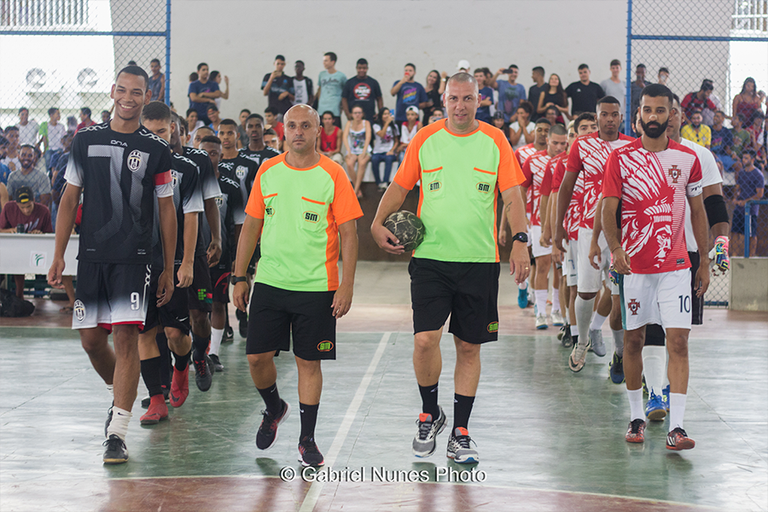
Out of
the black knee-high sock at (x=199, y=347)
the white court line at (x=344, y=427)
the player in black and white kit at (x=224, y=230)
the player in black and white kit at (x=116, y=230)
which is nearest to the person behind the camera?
the white court line at (x=344, y=427)

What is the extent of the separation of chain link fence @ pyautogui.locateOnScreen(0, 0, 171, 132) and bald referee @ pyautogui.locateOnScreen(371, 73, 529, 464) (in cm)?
1516

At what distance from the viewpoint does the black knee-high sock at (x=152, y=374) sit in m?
5.92

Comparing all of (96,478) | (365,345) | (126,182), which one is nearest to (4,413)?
(96,478)

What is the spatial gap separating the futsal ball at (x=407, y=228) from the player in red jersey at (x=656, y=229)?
134 centimetres

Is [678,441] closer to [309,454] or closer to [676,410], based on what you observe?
[676,410]

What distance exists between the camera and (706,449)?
5.30m

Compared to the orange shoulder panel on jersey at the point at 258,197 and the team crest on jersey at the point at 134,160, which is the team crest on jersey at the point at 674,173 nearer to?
the orange shoulder panel on jersey at the point at 258,197

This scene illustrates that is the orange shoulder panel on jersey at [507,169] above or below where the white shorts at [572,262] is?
above

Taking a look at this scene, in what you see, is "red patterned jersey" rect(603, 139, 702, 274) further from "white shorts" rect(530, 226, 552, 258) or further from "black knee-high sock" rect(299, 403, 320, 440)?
"white shorts" rect(530, 226, 552, 258)

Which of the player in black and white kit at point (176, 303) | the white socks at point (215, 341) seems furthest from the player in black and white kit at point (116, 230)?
the white socks at point (215, 341)

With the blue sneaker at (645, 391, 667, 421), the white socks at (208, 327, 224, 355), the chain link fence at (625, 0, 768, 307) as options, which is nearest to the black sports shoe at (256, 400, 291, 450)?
the blue sneaker at (645, 391, 667, 421)

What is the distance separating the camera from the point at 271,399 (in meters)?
5.10

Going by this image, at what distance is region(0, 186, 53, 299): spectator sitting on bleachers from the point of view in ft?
37.9

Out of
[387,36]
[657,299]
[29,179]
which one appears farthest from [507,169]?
[387,36]
